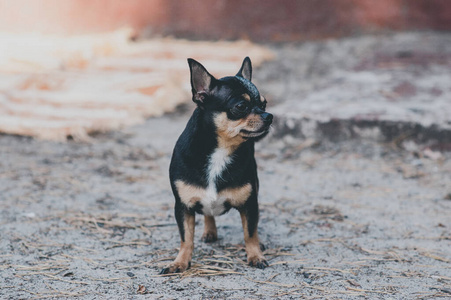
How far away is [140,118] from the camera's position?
Result: 5688mm

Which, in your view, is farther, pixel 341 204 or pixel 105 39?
pixel 105 39

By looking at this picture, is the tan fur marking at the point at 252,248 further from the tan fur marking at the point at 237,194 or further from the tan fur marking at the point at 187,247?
the tan fur marking at the point at 187,247

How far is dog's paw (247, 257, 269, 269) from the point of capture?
9.02ft

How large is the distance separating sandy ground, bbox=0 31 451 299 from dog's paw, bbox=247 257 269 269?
0.15ft

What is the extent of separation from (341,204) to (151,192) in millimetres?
1312

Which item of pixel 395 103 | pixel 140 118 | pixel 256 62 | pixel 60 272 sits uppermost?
pixel 256 62

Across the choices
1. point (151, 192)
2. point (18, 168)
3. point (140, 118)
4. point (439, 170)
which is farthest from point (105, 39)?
point (439, 170)

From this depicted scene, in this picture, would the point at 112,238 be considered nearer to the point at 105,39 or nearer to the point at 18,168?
the point at 18,168

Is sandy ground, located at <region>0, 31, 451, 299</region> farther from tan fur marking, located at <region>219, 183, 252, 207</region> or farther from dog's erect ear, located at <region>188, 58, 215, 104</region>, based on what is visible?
dog's erect ear, located at <region>188, 58, 215, 104</region>

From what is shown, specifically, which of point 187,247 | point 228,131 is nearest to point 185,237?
point 187,247

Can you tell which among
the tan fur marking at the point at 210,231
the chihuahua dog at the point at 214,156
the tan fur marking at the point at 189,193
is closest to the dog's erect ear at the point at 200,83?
the chihuahua dog at the point at 214,156

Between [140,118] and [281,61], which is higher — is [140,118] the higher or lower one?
the lower one

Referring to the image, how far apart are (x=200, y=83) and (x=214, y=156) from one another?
1.16 feet

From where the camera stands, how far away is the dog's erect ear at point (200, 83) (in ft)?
8.58
